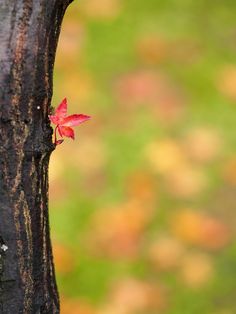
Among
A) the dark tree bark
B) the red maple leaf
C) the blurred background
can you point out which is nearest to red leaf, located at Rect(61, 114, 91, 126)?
the red maple leaf

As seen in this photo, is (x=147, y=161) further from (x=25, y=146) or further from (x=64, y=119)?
(x=25, y=146)

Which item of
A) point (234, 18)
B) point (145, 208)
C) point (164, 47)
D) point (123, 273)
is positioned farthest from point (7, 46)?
point (234, 18)

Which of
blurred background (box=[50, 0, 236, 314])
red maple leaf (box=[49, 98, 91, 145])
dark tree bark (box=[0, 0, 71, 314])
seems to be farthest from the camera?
blurred background (box=[50, 0, 236, 314])

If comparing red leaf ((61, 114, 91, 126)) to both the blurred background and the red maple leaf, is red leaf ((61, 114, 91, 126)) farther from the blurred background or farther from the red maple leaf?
the blurred background

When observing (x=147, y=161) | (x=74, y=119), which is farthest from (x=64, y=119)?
(x=147, y=161)

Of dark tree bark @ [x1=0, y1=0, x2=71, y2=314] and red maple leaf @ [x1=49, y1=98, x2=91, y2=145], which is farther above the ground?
red maple leaf @ [x1=49, y1=98, x2=91, y2=145]

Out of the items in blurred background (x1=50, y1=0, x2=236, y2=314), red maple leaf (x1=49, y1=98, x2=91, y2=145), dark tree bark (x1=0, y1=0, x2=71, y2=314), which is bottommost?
dark tree bark (x1=0, y1=0, x2=71, y2=314)
